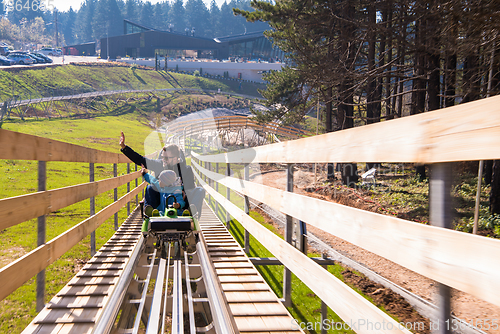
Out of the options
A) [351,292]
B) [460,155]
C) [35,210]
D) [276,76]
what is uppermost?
[276,76]

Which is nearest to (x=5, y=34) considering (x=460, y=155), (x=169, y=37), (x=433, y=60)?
(x=169, y=37)

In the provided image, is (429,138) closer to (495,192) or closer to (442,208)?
(442,208)

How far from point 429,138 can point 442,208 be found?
0.94 ft

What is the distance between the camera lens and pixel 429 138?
4.84 ft

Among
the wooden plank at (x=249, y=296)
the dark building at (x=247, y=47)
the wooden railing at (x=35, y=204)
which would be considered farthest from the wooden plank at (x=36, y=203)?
the dark building at (x=247, y=47)

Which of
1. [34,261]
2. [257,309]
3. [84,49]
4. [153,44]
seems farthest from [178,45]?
[257,309]

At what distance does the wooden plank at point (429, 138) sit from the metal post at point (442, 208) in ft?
0.22

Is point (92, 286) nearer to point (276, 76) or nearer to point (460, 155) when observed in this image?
point (460, 155)

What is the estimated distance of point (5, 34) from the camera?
88000 mm

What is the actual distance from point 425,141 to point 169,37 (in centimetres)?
8835

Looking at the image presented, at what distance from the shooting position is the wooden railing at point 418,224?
1.20 metres

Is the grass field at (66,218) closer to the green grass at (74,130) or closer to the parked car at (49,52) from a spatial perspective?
the green grass at (74,130)

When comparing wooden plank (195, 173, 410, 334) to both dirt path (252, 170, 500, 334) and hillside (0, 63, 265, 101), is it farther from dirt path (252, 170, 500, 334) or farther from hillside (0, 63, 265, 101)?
hillside (0, 63, 265, 101)

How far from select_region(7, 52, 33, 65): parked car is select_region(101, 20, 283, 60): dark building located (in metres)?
26.9
